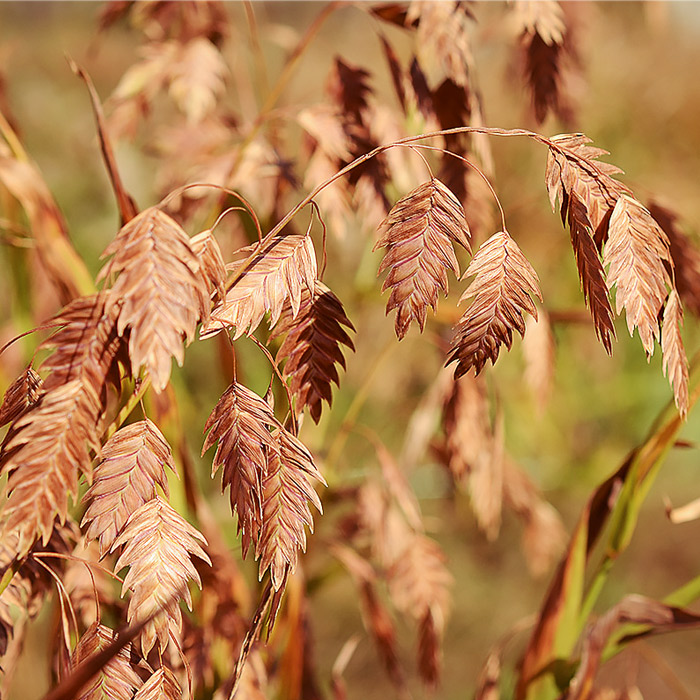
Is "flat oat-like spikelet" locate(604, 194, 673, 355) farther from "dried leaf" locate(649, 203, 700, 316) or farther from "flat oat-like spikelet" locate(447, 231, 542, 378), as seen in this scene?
"dried leaf" locate(649, 203, 700, 316)

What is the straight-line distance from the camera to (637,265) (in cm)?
37

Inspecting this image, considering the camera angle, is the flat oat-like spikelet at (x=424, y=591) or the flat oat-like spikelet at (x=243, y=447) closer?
the flat oat-like spikelet at (x=243, y=447)

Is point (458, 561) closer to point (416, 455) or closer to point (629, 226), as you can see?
point (416, 455)

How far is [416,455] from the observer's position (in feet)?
2.96

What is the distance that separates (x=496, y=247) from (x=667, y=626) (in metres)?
0.37

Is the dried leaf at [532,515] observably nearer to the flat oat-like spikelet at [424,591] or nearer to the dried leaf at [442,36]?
the flat oat-like spikelet at [424,591]

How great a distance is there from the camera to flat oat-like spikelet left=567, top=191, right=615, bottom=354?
1.22 ft

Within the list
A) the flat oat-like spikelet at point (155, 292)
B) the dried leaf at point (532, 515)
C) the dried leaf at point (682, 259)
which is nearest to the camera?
the flat oat-like spikelet at point (155, 292)

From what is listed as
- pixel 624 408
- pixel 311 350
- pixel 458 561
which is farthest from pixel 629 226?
pixel 624 408

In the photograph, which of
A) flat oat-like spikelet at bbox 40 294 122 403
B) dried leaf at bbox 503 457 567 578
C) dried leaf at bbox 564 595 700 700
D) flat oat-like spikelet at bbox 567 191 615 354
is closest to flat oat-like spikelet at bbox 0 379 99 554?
flat oat-like spikelet at bbox 40 294 122 403

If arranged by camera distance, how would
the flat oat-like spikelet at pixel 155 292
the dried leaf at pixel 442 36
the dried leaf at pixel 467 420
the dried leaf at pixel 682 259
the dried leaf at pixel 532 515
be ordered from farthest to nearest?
the dried leaf at pixel 532 515 → the dried leaf at pixel 467 420 → the dried leaf at pixel 682 259 → the dried leaf at pixel 442 36 → the flat oat-like spikelet at pixel 155 292

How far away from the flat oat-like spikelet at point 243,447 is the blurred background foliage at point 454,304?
398mm

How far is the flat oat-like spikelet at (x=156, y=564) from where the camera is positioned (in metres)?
0.37

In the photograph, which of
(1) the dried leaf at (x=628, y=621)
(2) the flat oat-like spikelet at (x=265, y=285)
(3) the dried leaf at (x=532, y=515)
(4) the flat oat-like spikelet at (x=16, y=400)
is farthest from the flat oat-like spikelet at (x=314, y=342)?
(3) the dried leaf at (x=532, y=515)
